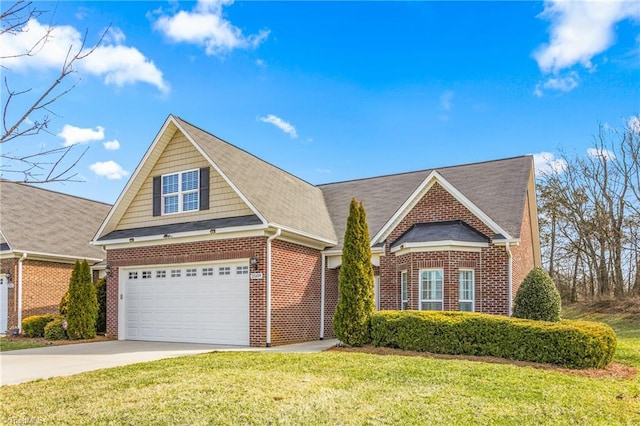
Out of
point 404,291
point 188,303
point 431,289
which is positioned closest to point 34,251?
point 188,303

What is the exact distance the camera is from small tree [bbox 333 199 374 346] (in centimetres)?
1315

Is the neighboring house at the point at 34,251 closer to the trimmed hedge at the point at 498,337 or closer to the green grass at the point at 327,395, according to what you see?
the green grass at the point at 327,395

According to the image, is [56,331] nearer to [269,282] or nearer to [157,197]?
[157,197]

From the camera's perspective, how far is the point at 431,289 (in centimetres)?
1485

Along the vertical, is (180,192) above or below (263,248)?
above

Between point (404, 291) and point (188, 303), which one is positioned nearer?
point (404, 291)

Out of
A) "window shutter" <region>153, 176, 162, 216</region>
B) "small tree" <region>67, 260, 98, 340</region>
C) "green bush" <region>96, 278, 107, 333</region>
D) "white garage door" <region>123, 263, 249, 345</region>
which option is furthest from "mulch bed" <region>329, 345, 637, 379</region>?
"green bush" <region>96, 278, 107, 333</region>

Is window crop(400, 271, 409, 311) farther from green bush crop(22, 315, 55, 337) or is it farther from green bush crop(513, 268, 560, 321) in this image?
green bush crop(22, 315, 55, 337)

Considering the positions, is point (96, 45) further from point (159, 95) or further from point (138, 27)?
point (159, 95)

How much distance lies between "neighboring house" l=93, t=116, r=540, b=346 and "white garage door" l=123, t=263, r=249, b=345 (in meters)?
0.04

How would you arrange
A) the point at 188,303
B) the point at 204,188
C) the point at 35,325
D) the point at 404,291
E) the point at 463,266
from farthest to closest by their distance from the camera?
the point at 35,325 < the point at 204,188 < the point at 188,303 < the point at 404,291 < the point at 463,266

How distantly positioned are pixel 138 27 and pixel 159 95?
16.4 ft

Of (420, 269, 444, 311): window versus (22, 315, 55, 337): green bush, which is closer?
(420, 269, 444, 311): window

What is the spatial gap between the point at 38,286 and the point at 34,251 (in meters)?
1.59
